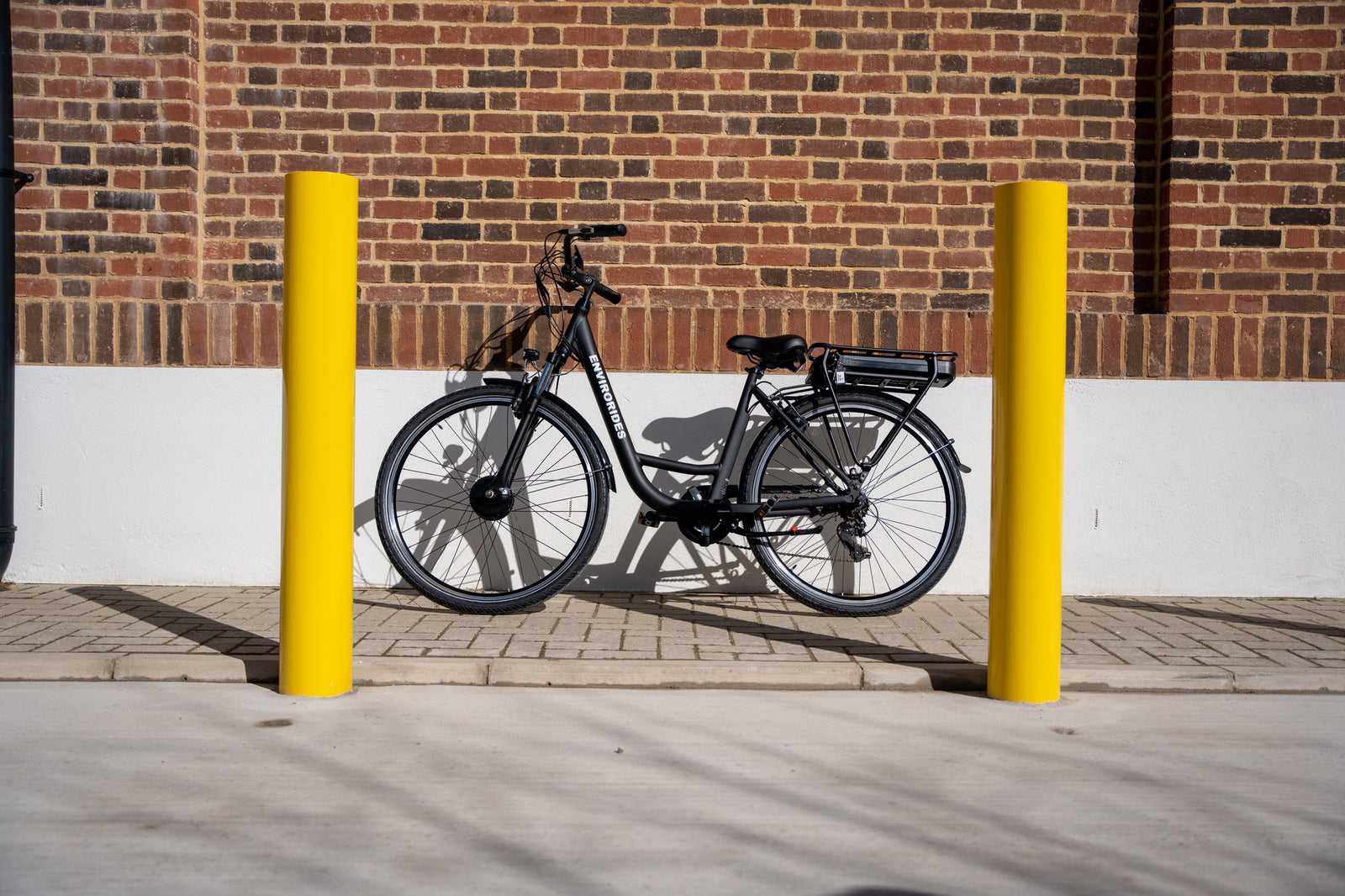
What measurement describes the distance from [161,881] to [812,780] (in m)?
1.47

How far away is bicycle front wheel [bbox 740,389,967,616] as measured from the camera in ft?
15.2

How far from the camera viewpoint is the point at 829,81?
535cm

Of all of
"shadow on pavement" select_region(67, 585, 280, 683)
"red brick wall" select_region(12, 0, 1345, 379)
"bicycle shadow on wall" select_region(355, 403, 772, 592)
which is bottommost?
"shadow on pavement" select_region(67, 585, 280, 683)

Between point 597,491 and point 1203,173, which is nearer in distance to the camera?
point 597,491

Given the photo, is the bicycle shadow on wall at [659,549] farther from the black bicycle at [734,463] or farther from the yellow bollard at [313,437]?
the yellow bollard at [313,437]

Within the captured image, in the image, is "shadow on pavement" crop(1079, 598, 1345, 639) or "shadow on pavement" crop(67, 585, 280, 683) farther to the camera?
"shadow on pavement" crop(1079, 598, 1345, 639)

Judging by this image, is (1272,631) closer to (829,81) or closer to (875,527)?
(875,527)

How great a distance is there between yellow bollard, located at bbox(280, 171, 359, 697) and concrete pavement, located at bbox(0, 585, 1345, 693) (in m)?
0.22

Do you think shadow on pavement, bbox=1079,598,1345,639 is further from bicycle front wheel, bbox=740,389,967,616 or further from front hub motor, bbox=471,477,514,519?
front hub motor, bbox=471,477,514,519

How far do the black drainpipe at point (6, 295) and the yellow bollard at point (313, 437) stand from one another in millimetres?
2189

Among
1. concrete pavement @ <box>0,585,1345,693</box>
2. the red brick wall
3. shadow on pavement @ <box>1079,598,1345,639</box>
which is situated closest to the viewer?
concrete pavement @ <box>0,585,1345,693</box>

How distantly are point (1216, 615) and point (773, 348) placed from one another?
222cm

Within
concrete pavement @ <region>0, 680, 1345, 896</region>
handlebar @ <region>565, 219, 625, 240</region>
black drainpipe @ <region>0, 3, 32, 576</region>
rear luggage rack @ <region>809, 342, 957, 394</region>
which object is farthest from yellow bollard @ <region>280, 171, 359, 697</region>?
black drainpipe @ <region>0, 3, 32, 576</region>

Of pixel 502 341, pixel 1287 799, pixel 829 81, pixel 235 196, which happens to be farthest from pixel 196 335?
pixel 1287 799
